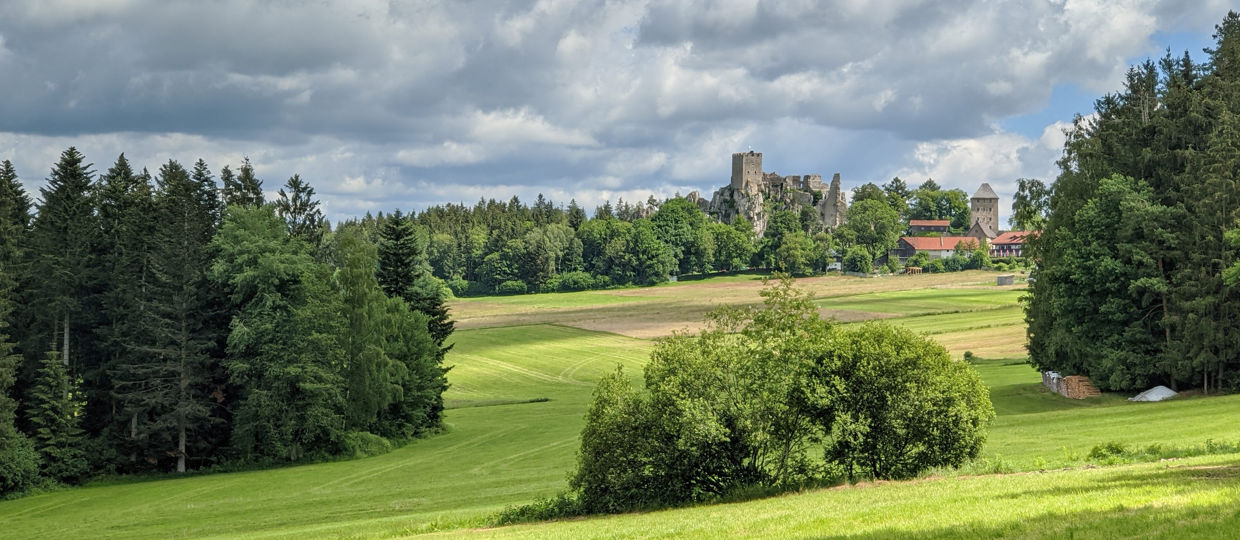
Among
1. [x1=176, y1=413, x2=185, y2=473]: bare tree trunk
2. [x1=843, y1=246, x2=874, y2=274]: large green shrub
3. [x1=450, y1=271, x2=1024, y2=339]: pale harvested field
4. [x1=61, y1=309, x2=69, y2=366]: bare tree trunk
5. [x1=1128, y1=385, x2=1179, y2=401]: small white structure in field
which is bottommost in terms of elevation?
[x1=176, y1=413, x2=185, y2=473]: bare tree trunk

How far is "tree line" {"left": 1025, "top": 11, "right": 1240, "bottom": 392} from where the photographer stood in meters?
46.7

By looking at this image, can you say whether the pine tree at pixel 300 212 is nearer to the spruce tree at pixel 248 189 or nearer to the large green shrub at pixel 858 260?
the spruce tree at pixel 248 189

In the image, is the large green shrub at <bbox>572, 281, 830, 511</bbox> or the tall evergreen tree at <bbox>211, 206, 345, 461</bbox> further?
the tall evergreen tree at <bbox>211, 206, 345, 461</bbox>

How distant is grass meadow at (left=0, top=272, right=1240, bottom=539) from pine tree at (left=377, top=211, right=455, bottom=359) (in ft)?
20.9

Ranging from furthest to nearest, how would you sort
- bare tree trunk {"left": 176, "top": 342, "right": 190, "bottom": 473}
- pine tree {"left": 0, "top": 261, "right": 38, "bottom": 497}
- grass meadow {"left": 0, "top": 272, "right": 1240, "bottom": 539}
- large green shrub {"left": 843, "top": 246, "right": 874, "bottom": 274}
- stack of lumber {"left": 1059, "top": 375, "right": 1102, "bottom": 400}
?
large green shrub {"left": 843, "top": 246, "right": 874, "bottom": 274}
bare tree trunk {"left": 176, "top": 342, "right": 190, "bottom": 473}
stack of lumber {"left": 1059, "top": 375, "right": 1102, "bottom": 400}
pine tree {"left": 0, "top": 261, "right": 38, "bottom": 497}
grass meadow {"left": 0, "top": 272, "right": 1240, "bottom": 539}

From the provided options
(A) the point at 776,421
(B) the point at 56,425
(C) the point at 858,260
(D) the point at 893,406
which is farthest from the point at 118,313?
(C) the point at 858,260

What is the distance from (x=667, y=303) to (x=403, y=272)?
8210cm

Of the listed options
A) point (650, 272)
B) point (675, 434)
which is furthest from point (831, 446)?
point (650, 272)

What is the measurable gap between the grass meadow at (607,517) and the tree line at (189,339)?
2823mm

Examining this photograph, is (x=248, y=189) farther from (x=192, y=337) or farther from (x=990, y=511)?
(x=990, y=511)

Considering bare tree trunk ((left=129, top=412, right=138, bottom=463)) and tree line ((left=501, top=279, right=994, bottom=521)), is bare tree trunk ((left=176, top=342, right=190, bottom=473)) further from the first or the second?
tree line ((left=501, top=279, right=994, bottom=521))

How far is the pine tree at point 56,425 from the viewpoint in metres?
48.5

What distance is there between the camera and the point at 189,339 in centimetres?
5316

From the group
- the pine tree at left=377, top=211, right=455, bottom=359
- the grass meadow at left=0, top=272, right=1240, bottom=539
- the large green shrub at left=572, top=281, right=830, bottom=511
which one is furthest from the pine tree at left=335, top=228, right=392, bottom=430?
the large green shrub at left=572, top=281, right=830, bottom=511
